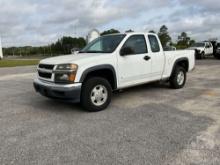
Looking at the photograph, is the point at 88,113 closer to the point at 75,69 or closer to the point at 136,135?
the point at 75,69

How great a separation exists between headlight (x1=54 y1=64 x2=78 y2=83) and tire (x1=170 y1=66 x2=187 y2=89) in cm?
389

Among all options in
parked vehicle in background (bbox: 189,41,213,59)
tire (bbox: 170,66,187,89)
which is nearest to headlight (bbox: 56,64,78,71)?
tire (bbox: 170,66,187,89)

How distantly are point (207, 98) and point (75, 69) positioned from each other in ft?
12.1

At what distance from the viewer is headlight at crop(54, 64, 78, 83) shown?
5344 millimetres

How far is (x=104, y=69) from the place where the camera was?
5930 millimetres

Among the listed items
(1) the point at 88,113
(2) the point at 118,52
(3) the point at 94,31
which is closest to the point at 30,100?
(1) the point at 88,113

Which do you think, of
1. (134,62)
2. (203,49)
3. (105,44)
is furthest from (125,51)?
(203,49)

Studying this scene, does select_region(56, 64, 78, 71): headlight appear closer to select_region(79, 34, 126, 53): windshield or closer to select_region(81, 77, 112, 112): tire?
select_region(81, 77, 112, 112): tire

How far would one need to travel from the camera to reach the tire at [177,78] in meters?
8.14

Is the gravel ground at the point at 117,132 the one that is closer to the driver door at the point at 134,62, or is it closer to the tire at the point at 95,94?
the tire at the point at 95,94

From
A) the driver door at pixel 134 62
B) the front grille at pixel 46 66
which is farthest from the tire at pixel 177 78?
the front grille at pixel 46 66

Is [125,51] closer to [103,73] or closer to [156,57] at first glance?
[103,73]

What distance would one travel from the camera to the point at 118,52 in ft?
20.5

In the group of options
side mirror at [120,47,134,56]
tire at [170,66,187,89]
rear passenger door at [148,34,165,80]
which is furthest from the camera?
tire at [170,66,187,89]
